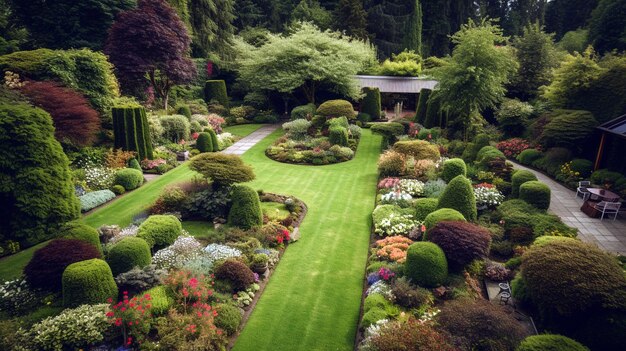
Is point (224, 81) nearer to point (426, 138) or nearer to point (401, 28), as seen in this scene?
point (426, 138)

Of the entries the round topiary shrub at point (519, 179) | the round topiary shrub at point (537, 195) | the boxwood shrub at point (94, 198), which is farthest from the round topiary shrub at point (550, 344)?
the boxwood shrub at point (94, 198)

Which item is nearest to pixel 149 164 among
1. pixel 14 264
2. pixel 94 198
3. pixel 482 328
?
pixel 94 198

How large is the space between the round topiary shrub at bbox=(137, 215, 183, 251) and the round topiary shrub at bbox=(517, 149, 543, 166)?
1775 cm

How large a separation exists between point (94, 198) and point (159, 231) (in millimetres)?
5830

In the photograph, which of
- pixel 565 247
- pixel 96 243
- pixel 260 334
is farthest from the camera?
pixel 96 243

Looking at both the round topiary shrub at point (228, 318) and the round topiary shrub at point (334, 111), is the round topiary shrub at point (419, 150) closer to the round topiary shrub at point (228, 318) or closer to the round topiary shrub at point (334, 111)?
the round topiary shrub at point (334, 111)

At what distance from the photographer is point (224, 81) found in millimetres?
35844

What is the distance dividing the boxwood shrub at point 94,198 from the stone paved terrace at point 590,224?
17.5 m

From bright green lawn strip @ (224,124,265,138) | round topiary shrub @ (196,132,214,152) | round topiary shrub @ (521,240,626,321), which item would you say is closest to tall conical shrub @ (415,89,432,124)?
bright green lawn strip @ (224,124,265,138)

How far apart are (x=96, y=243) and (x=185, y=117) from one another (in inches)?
645

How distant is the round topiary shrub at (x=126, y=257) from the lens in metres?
9.50

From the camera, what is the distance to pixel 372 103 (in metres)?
32.4

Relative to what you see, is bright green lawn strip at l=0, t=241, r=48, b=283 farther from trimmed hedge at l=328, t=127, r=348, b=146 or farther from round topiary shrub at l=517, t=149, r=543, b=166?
round topiary shrub at l=517, t=149, r=543, b=166

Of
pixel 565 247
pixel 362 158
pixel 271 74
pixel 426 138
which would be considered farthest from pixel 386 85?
pixel 565 247
